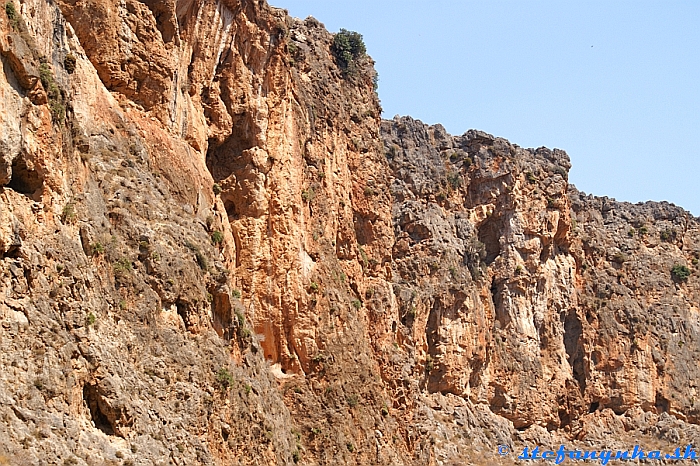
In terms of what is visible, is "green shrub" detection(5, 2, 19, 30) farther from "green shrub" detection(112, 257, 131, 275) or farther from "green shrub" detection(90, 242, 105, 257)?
"green shrub" detection(112, 257, 131, 275)

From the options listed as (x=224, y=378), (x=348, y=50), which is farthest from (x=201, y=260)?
(x=348, y=50)

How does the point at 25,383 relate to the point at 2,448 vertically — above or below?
above

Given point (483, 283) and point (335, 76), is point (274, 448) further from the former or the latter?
point (483, 283)

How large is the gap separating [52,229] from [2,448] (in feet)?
16.5

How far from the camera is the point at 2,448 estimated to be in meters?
15.3

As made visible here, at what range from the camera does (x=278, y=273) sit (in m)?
31.6

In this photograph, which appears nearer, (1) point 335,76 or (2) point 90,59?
(2) point 90,59

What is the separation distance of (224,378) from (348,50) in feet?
69.9

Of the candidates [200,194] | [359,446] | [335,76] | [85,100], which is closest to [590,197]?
[335,76]

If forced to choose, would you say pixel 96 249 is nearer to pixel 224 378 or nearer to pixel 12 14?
pixel 12 14

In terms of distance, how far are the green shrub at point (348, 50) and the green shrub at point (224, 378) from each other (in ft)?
66.2

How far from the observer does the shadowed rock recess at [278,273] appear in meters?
18.8

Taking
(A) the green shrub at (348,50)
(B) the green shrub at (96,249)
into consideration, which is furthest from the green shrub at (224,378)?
(A) the green shrub at (348,50)

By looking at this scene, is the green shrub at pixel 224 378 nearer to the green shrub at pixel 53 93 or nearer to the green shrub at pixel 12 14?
the green shrub at pixel 53 93
